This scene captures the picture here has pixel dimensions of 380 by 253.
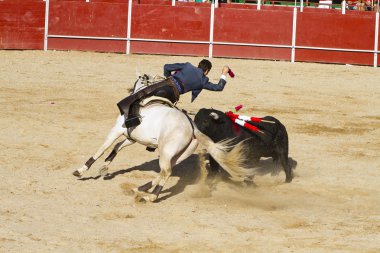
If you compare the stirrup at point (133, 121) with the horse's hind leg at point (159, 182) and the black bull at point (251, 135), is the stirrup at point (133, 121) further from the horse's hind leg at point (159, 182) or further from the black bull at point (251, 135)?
the black bull at point (251, 135)

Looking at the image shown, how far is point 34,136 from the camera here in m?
12.8

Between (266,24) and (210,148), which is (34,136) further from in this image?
(266,24)

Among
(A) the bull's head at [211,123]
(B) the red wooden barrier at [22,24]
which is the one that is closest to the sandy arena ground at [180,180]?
(A) the bull's head at [211,123]

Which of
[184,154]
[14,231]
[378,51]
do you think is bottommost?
[14,231]

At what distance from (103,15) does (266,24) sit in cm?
418

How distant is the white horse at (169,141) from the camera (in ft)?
30.6

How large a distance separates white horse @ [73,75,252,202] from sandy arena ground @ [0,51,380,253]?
301mm

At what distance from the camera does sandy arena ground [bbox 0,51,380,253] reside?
7.99 meters

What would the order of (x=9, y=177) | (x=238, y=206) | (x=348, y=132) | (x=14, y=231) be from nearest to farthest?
(x=14, y=231)
(x=238, y=206)
(x=9, y=177)
(x=348, y=132)

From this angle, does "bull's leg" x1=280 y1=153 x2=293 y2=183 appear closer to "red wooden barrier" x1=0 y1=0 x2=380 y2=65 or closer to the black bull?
the black bull

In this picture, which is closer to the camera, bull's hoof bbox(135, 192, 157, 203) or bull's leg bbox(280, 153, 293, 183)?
bull's hoof bbox(135, 192, 157, 203)

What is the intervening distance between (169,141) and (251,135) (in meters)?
1.44

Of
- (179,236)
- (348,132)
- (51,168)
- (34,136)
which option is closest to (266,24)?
(348,132)

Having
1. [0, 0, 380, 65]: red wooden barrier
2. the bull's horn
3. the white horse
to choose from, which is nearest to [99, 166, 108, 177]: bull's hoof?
the white horse
